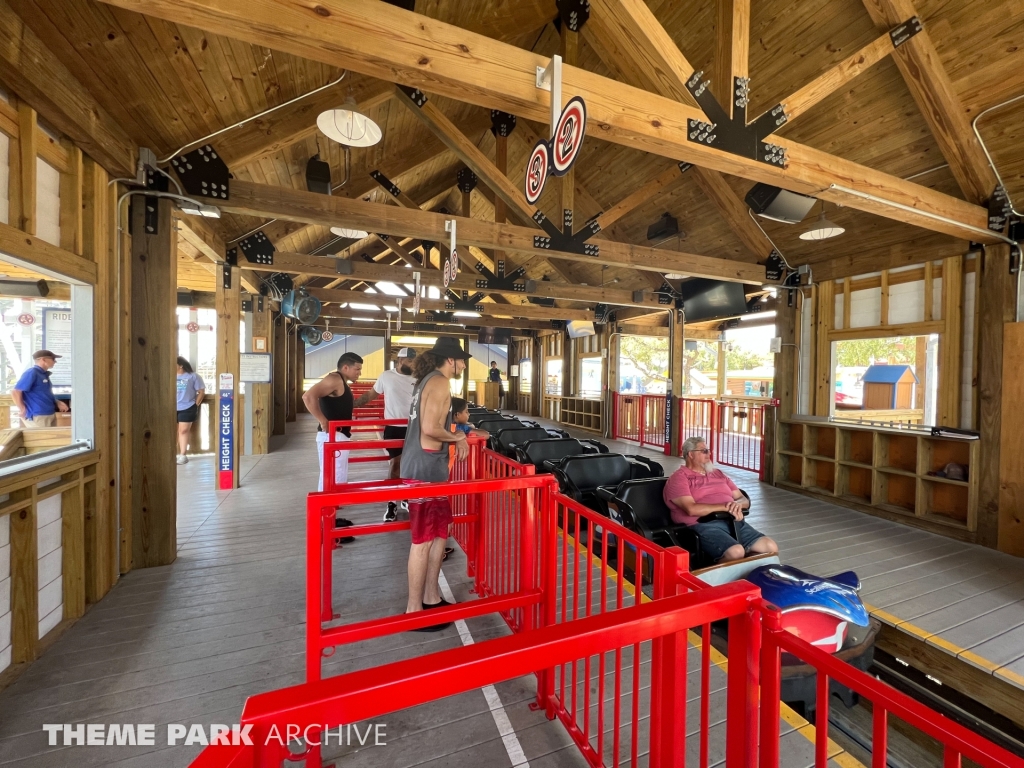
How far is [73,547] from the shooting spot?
2473 millimetres

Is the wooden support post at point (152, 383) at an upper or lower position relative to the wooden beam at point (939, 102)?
lower

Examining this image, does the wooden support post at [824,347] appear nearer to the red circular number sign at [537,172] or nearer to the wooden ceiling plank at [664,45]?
the wooden ceiling plank at [664,45]

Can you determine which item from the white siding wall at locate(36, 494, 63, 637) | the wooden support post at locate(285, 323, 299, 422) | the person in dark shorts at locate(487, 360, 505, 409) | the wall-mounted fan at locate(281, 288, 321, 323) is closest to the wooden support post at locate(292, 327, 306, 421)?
the wooden support post at locate(285, 323, 299, 422)

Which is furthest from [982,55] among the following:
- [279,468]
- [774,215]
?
[279,468]

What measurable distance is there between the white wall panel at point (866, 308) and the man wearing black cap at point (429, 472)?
5592mm

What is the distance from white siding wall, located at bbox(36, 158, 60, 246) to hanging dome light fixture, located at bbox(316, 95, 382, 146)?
5.20 feet

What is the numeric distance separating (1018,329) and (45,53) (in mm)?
7024

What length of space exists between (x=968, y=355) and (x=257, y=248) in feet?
26.8

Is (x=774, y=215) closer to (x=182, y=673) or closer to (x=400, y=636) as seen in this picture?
(x=400, y=636)

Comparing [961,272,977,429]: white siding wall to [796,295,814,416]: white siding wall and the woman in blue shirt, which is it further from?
the woman in blue shirt

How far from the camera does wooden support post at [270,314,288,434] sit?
981cm

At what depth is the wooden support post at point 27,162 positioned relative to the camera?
208 centimetres

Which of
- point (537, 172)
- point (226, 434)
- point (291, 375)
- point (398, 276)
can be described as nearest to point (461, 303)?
point (398, 276)

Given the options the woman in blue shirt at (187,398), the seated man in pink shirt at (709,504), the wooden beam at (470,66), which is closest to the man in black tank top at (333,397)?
the wooden beam at (470,66)
